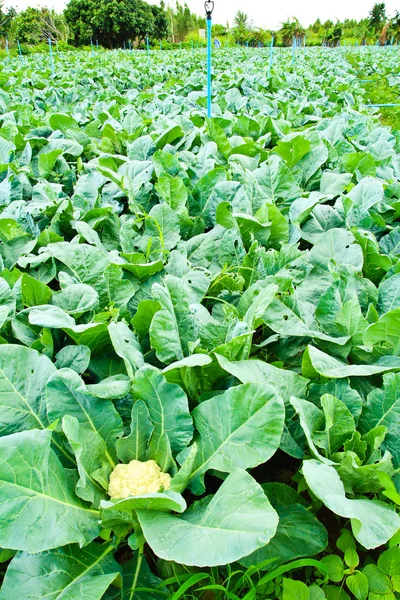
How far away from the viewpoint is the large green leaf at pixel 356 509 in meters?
1.01

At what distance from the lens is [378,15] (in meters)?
64.7

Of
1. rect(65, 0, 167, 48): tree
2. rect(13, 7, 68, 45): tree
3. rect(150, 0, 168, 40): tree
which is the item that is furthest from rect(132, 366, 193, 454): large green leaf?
rect(150, 0, 168, 40): tree

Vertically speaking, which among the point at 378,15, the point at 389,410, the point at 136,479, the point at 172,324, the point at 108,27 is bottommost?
the point at 136,479

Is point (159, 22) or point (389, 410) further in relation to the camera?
point (159, 22)

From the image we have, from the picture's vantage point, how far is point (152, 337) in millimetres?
1305

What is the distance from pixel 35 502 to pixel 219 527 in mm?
433

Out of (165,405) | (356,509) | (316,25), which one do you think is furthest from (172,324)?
(316,25)

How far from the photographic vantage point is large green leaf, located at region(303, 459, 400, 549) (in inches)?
39.9

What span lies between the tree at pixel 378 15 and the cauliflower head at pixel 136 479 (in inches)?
3064

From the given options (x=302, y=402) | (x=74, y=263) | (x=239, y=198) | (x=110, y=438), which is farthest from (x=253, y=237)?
(x=110, y=438)

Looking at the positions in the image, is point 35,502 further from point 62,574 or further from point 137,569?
point 137,569

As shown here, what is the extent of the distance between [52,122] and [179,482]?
131 inches

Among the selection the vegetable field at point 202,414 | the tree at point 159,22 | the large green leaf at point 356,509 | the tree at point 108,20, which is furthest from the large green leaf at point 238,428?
the tree at point 159,22

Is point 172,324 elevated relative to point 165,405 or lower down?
elevated
